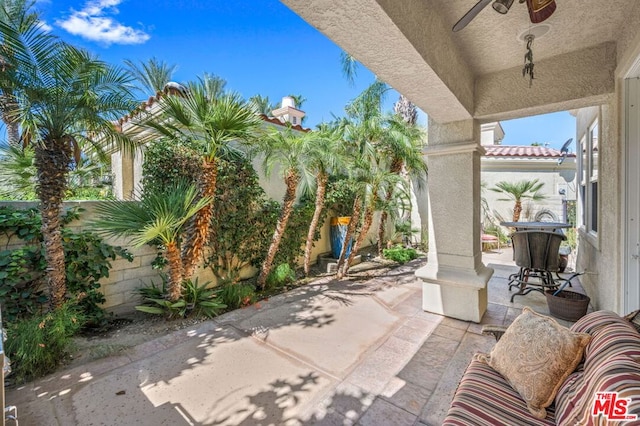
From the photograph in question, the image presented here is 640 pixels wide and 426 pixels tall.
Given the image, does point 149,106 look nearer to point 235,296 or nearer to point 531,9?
point 235,296

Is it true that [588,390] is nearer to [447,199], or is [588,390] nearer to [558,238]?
[447,199]

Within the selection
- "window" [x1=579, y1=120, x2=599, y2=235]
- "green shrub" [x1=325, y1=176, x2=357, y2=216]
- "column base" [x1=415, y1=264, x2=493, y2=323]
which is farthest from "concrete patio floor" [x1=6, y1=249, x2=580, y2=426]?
"green shrub" [x1=325, y1=176, x2=357, y2=216]

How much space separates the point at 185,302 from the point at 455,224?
412 centimetres

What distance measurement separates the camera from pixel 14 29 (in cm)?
282

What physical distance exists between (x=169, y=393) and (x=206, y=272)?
286cm

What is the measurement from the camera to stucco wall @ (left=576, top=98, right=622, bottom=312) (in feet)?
9.78

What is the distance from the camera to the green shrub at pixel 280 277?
18.7 feet

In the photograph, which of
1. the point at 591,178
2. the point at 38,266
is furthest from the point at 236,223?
the point at 591,178

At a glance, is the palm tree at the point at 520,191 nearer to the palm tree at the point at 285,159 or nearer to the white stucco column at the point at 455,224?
the white stucco column at the point at 455,224

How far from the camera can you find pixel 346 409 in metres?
2.27

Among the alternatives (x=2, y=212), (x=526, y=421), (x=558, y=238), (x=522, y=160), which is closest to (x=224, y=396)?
(x=526, y=421)

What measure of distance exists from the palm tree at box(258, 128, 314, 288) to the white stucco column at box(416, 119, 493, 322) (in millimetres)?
2209

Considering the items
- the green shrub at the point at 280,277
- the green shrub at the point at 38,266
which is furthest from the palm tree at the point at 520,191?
the green shrub at the point at 38,266

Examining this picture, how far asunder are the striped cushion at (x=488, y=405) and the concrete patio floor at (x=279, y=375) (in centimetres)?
58
